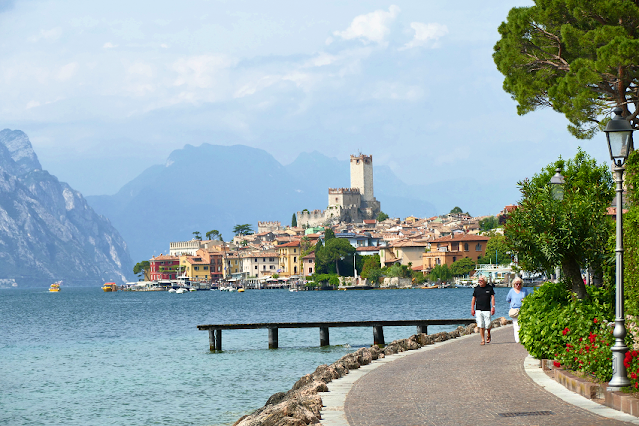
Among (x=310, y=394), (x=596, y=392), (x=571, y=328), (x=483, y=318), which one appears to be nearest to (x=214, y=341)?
(x=483, y=318)

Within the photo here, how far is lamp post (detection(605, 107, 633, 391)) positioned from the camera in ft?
38.7

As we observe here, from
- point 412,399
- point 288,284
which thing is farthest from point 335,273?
point 412,399

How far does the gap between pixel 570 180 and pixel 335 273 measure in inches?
5847

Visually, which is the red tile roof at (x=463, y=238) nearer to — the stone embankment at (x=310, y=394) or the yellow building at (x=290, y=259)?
the yellow building at (x=290, y=259)

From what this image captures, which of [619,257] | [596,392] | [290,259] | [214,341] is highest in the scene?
[619,257]

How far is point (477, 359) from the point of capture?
19.0 meters

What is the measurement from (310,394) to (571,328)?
4.43m

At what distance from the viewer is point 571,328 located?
14.1m

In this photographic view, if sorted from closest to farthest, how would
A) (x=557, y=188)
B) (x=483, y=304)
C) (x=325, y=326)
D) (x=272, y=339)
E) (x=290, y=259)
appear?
(x=557, y=188)
(x=483, y=304)
(x=325, y=326)
(x=272, y=339)
(x=290, y=259)

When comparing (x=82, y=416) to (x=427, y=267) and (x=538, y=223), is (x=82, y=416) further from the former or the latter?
(x=427, y=267)

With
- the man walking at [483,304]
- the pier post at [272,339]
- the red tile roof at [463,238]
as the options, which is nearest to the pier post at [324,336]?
the pier post at [272,339]

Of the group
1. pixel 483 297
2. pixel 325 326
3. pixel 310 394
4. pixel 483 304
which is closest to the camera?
pixel 310 394

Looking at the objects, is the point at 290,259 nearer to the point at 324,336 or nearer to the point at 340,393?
the point at 324,336

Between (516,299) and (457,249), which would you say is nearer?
(516,299)
